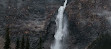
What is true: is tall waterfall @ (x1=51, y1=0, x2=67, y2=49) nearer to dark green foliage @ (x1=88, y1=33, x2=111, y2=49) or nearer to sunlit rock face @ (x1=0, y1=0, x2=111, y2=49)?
sunlit rock face @ (x1=0, y1=0, x2=111, y2=49)

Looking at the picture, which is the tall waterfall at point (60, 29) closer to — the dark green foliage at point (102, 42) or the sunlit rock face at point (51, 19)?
the sunlit rock face at point (51, 19)

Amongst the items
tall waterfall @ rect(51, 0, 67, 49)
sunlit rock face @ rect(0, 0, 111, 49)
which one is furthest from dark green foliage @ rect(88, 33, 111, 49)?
tall waterfall @ rect(51, 0, 67, 49)

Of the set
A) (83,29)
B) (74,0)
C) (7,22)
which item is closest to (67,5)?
(74,0)

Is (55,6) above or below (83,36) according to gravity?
above

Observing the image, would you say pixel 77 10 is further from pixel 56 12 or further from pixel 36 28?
pixel 36 28

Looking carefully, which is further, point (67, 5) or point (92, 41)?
point (67, 5)

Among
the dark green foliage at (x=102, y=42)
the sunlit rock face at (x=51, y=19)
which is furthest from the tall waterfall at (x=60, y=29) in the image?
the dark green foliage at (x=102, y=42)
